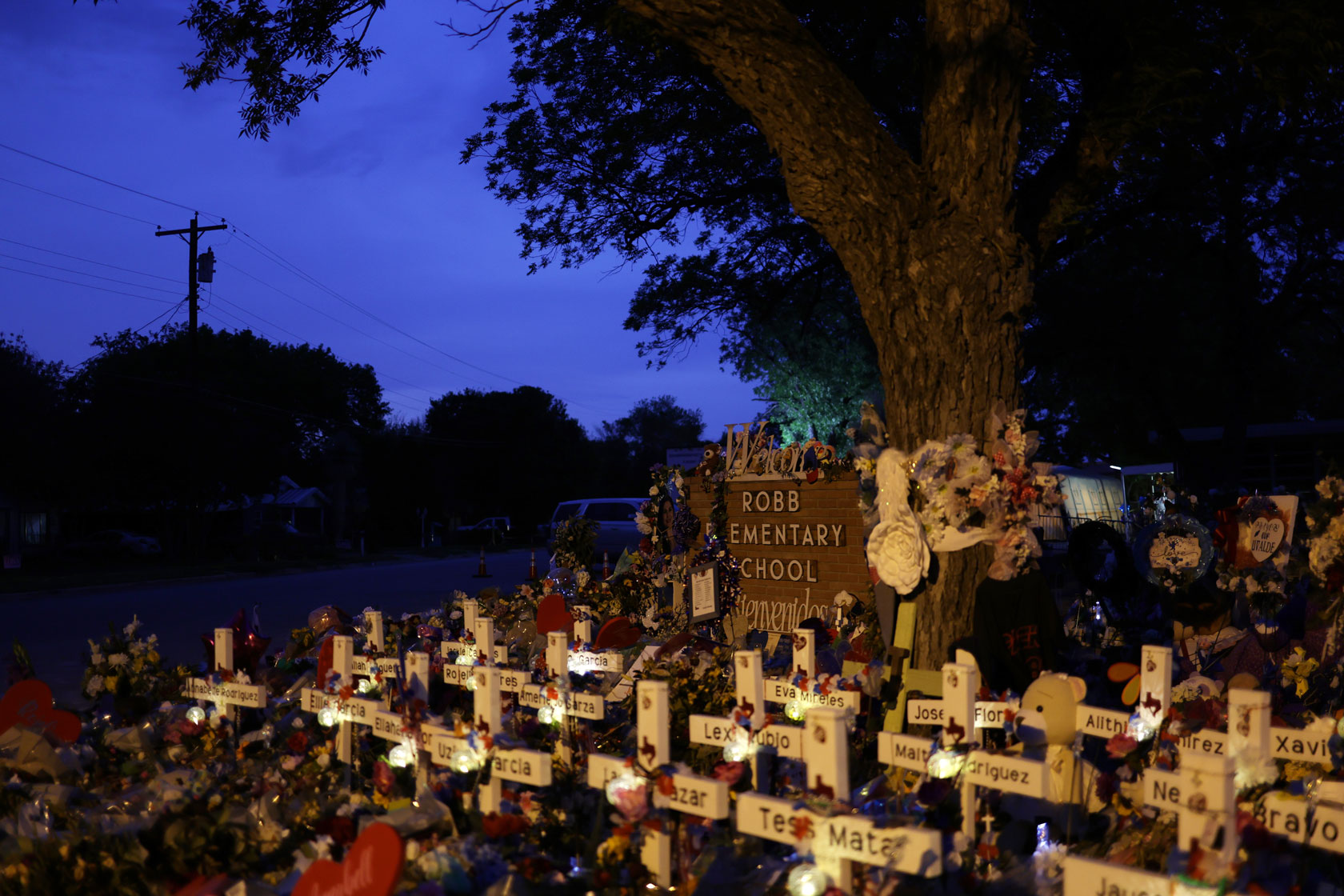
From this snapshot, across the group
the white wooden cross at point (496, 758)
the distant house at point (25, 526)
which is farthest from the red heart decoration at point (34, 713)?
the distant house at point (25, 526)

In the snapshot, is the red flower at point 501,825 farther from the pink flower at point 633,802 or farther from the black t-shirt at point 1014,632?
the black t-shirt at point 1014,632

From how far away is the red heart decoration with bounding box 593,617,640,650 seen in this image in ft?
26.3

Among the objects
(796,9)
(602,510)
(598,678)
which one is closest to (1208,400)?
(602,510)

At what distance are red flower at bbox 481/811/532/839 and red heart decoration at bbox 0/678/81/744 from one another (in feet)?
9.63

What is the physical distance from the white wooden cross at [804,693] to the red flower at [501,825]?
1.91 metres

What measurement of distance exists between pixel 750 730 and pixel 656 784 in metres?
0.88

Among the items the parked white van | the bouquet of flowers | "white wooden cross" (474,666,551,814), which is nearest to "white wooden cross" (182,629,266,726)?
the bouquet of flowers

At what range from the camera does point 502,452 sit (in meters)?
58.0

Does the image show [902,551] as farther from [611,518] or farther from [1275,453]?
[1275,453]

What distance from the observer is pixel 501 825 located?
3.68 m

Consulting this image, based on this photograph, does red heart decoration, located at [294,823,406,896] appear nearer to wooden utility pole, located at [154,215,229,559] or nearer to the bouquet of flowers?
the bouquet of flowers

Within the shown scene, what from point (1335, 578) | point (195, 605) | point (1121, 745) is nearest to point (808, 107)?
point (1121, 745)

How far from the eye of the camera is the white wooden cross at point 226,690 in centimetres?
576

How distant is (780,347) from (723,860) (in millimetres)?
24088
